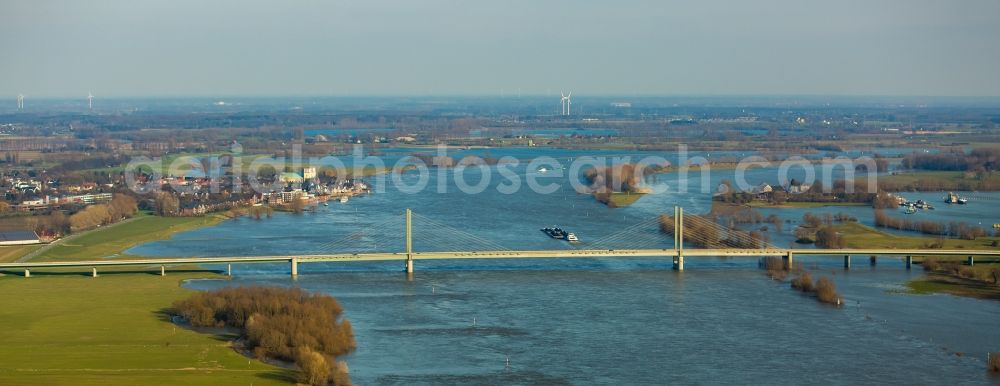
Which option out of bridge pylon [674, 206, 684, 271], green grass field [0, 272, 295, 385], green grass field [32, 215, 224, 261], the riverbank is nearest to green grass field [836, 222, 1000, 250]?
the riverbank

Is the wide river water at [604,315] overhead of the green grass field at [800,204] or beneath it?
beneath

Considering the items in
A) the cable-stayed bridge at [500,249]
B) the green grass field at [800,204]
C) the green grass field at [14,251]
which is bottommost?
the green grass field at [14,251]

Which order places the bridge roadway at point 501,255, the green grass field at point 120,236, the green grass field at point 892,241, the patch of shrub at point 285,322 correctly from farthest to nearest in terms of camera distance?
the green grass field at point 892,241
the green grass field at point 120,236
the bridge roadway at point 501,255
the patch of shrub at point 285,322

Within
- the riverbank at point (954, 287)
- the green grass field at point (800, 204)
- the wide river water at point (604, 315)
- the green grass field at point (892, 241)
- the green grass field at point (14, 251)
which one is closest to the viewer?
the wide river water at point (604, 315)

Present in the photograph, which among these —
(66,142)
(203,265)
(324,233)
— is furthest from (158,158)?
(203,265)

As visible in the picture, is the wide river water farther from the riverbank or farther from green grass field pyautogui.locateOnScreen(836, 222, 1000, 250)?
green grass field pyautogui.locateOnScreen(836, 222, 1000, 250)

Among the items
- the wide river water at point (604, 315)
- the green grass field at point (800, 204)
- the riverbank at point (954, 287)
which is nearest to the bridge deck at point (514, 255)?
the wide river water at point (604, 315)

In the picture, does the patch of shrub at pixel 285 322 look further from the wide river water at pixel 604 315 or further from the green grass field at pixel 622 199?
the green grass field at pixel 622 199
